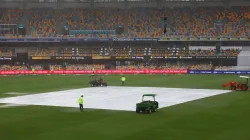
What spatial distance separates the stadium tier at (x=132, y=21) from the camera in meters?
97.9

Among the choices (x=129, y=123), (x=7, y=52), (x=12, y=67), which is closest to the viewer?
(x=129, y=123)

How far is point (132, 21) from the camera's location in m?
104

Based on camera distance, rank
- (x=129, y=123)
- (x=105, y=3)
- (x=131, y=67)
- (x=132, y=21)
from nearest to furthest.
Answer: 1. (x=129, y=123)
2. (x=131, y=67)
3. (x=132, y=21)
4. (x=105, y=3)

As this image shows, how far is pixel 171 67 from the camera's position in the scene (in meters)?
94.5

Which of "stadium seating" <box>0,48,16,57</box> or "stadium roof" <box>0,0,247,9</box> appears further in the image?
"stadium roof" <box>0,0,247,9</box>

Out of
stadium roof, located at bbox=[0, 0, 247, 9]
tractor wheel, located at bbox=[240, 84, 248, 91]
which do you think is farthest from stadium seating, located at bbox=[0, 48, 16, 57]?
tractor wheel, located at bbox=[240, 84, 248, 91]

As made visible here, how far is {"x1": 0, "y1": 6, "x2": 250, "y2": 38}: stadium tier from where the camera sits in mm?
97875

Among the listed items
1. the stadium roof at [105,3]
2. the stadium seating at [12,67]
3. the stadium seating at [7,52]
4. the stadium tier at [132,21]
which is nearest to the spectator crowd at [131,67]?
the stadium seating at [12,67]

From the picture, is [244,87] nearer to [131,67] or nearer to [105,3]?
[131,67]

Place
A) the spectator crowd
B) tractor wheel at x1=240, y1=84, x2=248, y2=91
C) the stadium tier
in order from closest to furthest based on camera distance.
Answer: tractor wheel at x1=240, y1=84, x2=248, y2=91 → the spectator crowd → the stadium tier

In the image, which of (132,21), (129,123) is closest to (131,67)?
(132,21)

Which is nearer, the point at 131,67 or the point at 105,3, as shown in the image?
the point at 131,67

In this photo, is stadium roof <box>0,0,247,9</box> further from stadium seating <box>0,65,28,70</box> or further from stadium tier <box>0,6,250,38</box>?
stadium seating <box>0,65,28,70</box>

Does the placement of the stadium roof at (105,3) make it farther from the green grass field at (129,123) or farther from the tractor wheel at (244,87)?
the green grass field at (129,123)
